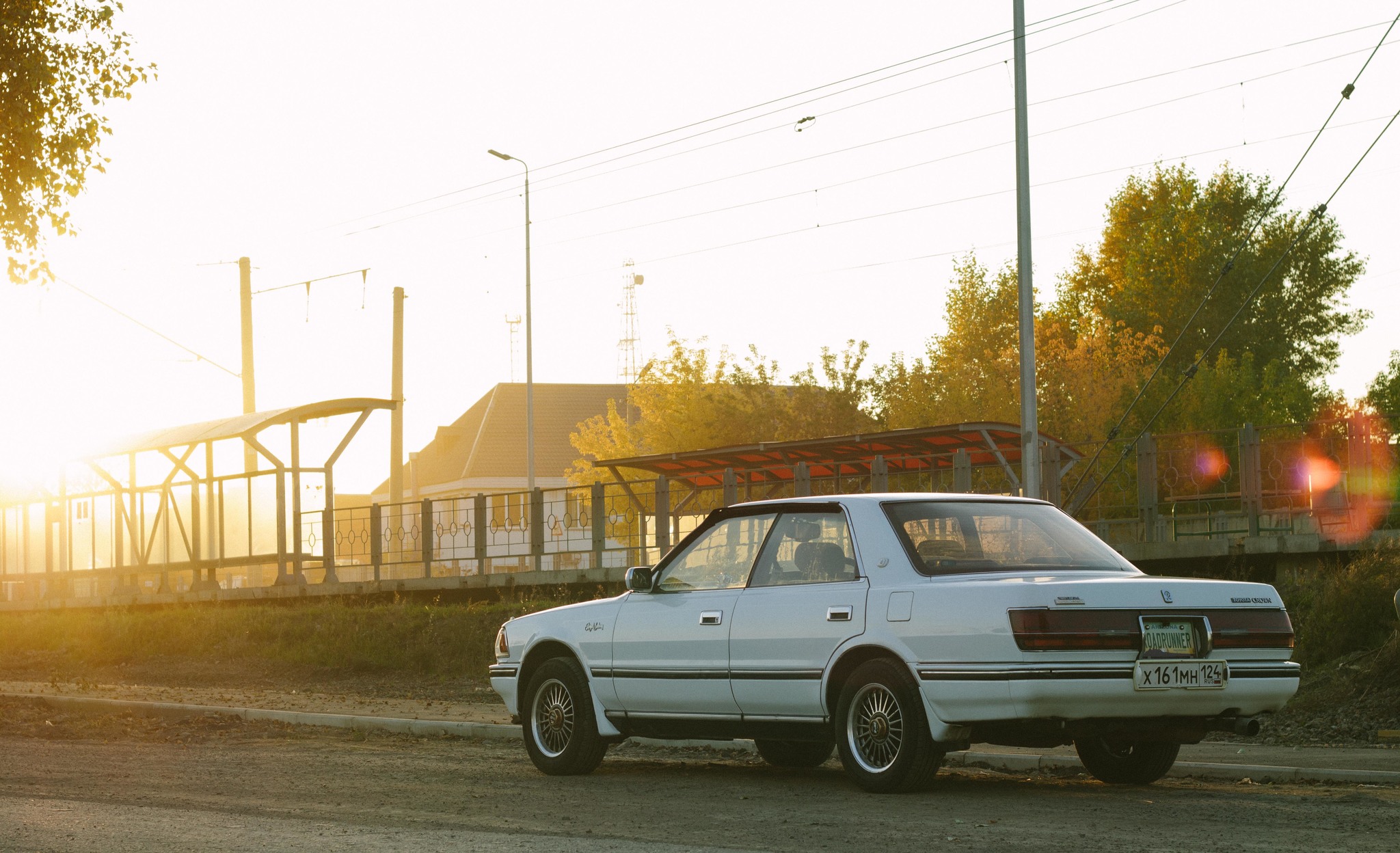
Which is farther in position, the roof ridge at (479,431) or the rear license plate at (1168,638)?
the roof ridge at (479,431)

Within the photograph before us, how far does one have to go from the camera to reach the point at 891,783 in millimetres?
7867

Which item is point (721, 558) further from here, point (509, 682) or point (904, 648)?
point (509, 682)

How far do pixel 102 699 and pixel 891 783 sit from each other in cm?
1148

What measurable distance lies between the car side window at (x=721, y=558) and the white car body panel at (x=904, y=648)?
82 mm

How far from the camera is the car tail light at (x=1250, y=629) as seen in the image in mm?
7719

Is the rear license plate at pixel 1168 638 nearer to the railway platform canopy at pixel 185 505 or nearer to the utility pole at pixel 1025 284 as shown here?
the utility pole at pixel 1025 284

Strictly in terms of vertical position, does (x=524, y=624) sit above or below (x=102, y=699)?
above

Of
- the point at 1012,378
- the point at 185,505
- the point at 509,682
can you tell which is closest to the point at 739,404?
the point at 1012,378

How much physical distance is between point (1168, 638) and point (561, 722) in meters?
3.88

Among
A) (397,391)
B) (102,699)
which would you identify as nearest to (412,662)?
(102,699)

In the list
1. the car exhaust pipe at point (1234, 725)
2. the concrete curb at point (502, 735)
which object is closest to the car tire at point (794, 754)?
the concrete curb at point (502, 735)

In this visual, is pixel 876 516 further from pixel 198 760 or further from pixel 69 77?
pixel 69 77

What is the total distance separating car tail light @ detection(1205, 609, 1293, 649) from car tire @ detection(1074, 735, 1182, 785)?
0.85m

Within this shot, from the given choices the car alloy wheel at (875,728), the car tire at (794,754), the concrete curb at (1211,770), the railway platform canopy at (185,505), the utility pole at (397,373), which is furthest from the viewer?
the utility pole at (397,373)
